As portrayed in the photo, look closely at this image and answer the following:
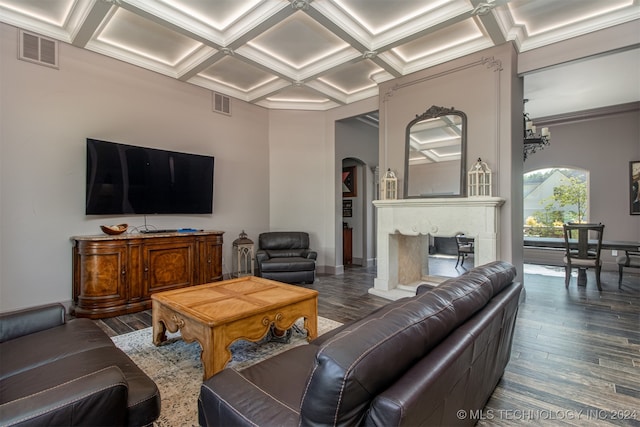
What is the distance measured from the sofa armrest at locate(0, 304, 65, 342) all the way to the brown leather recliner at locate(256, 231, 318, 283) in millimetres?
2972

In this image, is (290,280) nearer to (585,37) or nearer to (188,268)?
(188,268)

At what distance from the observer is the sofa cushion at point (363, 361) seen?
2.82 feet

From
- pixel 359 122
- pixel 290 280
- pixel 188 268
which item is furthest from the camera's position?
pixel 359 122

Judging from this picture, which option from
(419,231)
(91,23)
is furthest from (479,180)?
(91,23)

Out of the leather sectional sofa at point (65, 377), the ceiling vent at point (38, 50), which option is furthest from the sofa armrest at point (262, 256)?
the ceiling vent at point (38, 50)

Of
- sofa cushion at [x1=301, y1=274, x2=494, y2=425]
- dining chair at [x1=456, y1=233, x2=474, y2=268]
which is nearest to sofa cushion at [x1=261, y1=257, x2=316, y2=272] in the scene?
dining chair at [x1=456, y1=233, x2=474, y2=268]

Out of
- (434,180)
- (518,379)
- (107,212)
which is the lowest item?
(518,379)

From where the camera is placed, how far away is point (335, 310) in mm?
3855

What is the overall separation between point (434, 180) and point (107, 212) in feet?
14.6

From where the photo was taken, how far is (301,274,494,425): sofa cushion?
2.82 ft

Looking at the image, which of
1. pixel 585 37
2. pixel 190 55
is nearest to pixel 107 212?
pixel 190 55

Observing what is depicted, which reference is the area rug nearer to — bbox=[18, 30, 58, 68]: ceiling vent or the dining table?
bbox=[18, 30, 58, 68]: ceiling vent

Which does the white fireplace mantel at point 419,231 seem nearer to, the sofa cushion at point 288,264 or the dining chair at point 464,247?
the sofa cushion at point 288,264

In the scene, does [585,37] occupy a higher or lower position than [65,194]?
higher
